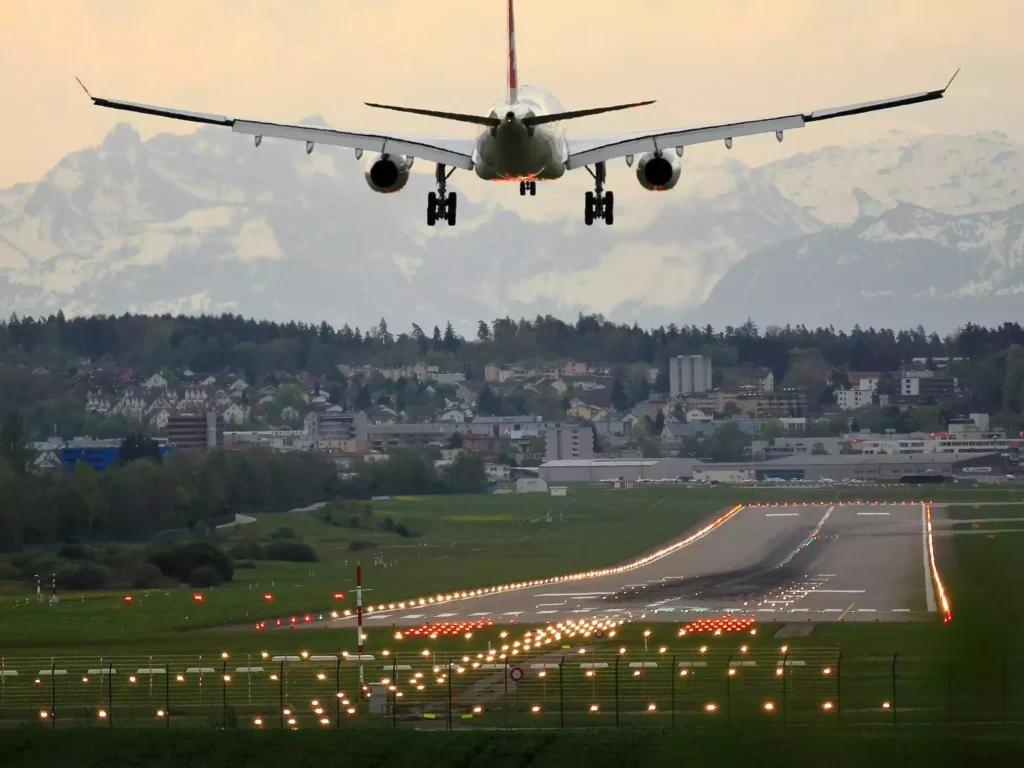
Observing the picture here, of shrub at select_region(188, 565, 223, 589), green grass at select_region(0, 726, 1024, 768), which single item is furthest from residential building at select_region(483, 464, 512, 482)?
green grass at select_region(0, 726, 1024, 768)

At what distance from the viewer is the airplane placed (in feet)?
150

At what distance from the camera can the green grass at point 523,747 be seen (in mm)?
38406

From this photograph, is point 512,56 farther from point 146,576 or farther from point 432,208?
point 146,576

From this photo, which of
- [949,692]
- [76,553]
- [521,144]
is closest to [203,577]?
[76,553]

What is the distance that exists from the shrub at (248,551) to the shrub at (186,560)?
867cm

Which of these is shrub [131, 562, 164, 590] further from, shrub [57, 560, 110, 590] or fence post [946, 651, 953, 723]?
fence post [946, 651, 953, 723]

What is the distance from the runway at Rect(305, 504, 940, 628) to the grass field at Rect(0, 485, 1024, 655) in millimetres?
2960

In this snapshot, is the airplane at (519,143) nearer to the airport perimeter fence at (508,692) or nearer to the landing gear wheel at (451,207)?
the landing gear wheel at (451,207)

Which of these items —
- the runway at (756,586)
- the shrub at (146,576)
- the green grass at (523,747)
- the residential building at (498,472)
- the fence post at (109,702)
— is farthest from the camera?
the residential building at (498,472)

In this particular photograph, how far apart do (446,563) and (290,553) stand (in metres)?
9.26

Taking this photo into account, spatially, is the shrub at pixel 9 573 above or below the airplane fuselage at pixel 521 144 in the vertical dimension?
below

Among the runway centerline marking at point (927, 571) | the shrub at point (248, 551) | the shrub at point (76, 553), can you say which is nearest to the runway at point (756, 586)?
the runway centerline marking at point (927, 571)

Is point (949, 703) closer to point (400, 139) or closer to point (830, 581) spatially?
point (400, 139)

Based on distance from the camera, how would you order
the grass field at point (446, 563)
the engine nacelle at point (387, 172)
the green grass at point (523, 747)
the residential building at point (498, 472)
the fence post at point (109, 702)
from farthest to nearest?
the residential building at point (498, 472) < the grass field at point (446, 563) < the engine nacelle at point (387, 172) < the fence post at point (109, 702) < the green grass at point (523, 747)
